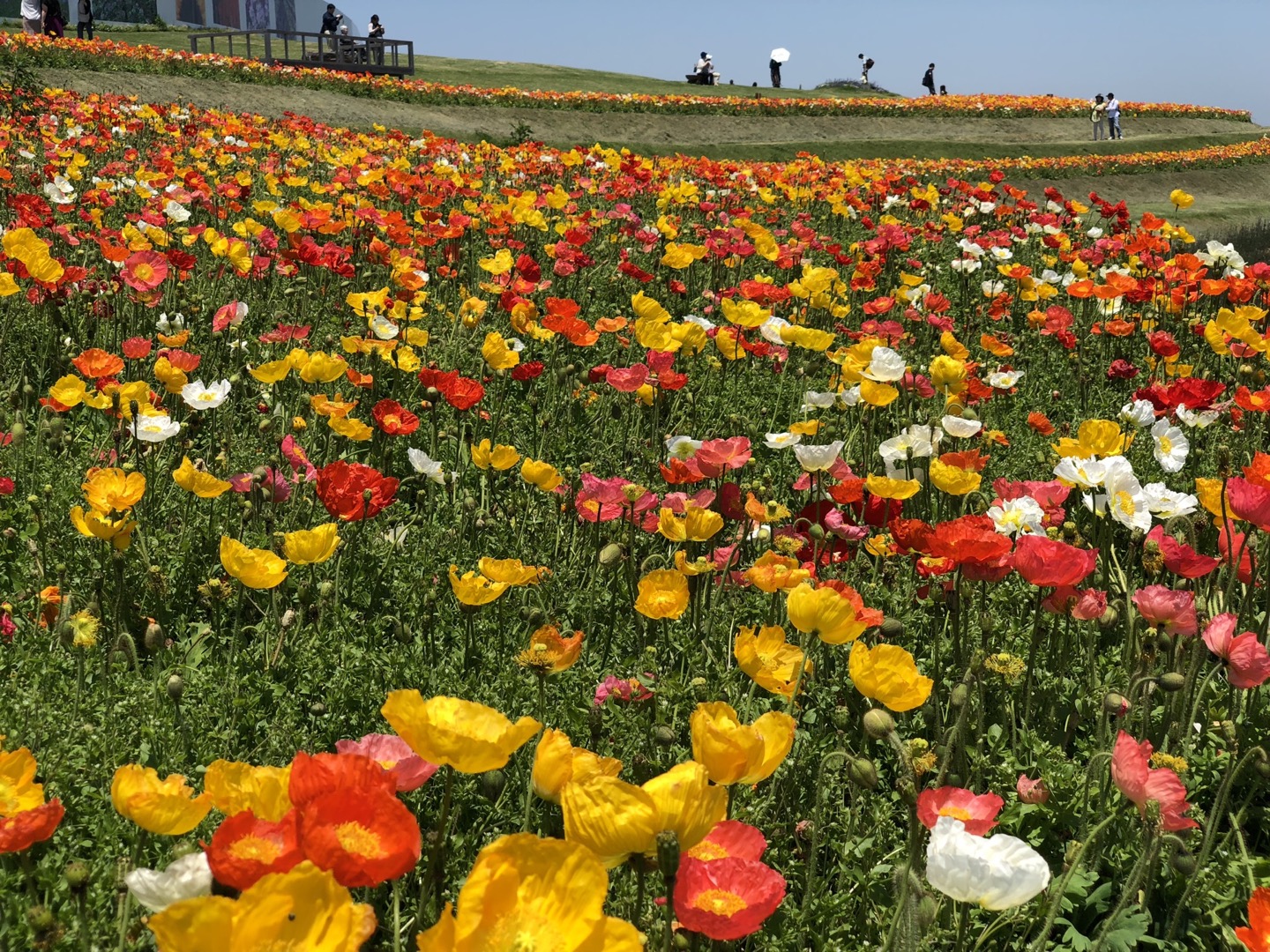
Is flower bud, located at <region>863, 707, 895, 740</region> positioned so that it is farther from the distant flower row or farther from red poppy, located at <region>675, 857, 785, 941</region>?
the distant flower row

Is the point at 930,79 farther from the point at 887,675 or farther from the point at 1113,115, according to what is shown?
the point at 887,675

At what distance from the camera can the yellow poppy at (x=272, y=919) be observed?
2.99 ft

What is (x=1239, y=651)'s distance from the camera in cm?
198

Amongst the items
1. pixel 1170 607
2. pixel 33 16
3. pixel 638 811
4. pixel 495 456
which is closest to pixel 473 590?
pixel 495 456

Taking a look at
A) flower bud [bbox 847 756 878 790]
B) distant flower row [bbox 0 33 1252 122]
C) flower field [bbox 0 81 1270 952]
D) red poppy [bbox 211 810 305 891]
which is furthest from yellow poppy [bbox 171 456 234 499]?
distant flower row [bbox 0 33 1252 122]

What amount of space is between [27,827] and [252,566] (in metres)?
0.88

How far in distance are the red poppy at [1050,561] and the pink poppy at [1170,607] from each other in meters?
0.21

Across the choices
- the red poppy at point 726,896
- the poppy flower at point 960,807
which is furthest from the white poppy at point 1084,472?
the red poppy at point 726,896

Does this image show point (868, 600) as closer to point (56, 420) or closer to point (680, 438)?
point (680, 438)

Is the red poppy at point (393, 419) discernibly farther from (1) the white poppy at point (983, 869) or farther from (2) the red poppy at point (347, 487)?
(1) the white poppy at point (983, 869)

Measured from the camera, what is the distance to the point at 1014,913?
1874 millimetres

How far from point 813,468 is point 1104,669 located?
90cm

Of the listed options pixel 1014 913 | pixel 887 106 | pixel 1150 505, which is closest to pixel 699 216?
pixel 1150 505

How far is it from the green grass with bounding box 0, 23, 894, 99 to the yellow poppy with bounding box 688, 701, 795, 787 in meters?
32.2
